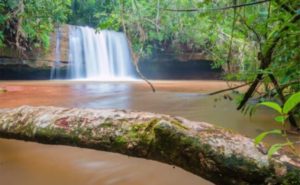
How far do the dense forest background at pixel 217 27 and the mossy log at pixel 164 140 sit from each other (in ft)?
2.26

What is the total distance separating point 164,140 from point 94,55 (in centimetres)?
1297

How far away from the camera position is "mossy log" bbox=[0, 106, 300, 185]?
76cm

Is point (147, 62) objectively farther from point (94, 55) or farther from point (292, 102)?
point (292, 102)

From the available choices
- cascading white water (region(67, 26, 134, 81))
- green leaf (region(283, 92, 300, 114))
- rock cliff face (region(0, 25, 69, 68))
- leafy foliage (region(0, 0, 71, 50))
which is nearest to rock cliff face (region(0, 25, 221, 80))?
rock cliff face (region(0, 25, 69, 68))

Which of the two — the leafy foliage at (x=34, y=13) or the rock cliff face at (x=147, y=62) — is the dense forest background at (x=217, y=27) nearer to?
the leafy foliage at (x=34, y=13)

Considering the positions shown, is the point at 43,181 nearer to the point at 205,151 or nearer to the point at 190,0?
the point at 205,151

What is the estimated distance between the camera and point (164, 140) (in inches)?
37.2

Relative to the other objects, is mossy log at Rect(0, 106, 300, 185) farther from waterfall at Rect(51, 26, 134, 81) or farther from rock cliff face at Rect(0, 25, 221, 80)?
waterfall at Rect(51, 26, 134, 81)

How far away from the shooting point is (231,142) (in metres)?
0.87

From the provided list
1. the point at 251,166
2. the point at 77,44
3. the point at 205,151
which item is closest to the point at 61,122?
the point at 205,151

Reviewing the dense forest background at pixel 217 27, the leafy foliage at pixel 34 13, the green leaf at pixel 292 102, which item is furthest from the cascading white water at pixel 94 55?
the green leaf at pixel 292 102

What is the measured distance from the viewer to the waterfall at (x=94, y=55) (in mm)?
12664

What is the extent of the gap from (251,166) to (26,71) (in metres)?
13.8

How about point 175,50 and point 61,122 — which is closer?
point 61,122
